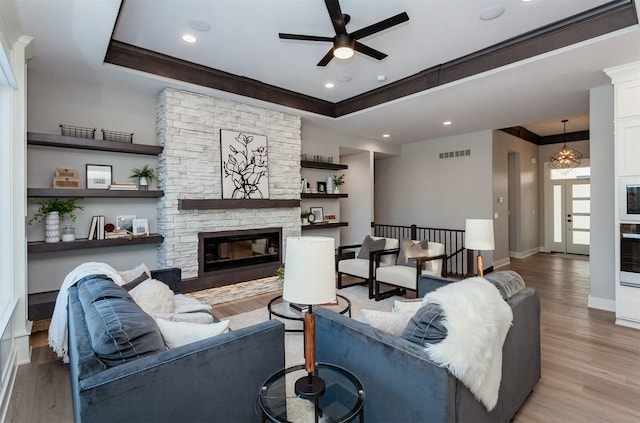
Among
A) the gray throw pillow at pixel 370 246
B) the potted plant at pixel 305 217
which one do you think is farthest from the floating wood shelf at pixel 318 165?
the gray throw pillow at pixel 370 246

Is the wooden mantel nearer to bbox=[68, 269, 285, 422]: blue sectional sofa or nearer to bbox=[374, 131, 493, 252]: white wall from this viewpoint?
bbox=[68, 269, 285, 422]: blue sectional sofa

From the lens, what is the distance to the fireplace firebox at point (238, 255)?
4.41m

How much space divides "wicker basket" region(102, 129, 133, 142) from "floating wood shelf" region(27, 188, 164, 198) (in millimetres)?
687

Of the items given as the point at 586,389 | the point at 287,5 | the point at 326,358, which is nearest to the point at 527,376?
the point at 586,389

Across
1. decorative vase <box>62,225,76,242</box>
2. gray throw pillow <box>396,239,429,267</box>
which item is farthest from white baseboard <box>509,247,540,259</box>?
decorative vase <box>62,225,76,242</box>

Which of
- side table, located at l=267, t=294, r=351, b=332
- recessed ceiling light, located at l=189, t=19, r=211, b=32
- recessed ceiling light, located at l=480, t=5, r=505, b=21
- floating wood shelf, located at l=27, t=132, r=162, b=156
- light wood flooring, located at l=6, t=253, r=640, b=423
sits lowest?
light wood flooring, located at l=6, t=253, r=640, b=423

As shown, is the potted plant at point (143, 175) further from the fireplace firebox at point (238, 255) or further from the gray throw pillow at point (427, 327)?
the gray throw pillow at point (427, 327)

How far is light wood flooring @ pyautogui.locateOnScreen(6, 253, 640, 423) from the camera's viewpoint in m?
2.13

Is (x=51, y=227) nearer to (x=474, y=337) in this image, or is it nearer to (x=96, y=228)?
(x=96, y=228)

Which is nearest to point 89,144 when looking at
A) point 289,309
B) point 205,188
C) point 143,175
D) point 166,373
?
point 143,175

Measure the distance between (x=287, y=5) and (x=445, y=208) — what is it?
549cm

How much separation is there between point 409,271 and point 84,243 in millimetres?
3919

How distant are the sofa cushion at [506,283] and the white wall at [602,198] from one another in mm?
2744

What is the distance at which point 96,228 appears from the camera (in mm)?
3783
